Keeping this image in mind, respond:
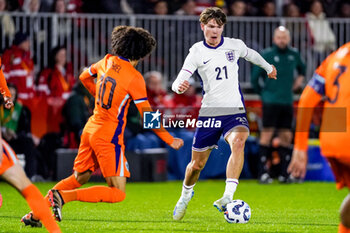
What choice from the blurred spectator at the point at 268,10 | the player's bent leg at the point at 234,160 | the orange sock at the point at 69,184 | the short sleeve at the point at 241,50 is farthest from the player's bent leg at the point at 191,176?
the blurred spectator at the point at 268,10

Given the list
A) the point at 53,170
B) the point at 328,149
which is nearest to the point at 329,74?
the point at 328,149

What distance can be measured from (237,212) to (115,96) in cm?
175

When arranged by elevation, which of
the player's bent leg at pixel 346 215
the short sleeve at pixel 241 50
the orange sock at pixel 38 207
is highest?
the short sleeve at pixel 241 50

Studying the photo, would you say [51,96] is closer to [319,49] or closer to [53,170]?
[53,170]

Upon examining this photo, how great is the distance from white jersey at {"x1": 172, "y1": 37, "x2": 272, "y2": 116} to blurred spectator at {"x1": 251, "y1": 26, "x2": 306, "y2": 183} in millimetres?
5416

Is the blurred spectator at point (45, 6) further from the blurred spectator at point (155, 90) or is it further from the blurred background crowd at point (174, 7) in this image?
the blurred spectator at point (155, 90)

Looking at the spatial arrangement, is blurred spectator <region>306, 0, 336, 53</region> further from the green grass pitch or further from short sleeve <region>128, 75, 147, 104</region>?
short sleeve <region>128, 75, 147, 104</region>

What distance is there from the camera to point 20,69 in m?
14.4

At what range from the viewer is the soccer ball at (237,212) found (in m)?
8.05

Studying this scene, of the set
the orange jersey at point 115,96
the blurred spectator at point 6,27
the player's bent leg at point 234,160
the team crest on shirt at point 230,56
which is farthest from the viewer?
the blurred spectator at point 6,27

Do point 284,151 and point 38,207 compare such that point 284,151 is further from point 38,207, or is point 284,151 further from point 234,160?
point 38,207

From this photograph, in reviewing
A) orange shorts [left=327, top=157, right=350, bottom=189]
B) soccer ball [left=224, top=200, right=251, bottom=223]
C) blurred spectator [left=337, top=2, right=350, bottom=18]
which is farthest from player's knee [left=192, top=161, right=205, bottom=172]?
blurred spectator [left=337, top=2, right=350, bottom=18]

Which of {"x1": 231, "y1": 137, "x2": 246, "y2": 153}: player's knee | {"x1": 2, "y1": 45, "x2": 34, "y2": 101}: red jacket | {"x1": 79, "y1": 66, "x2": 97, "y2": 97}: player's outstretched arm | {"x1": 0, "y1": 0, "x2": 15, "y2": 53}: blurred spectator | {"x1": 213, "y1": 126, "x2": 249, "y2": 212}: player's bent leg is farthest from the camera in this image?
{"x1": 0, "y1": 0, "x2": 15, "y2": 53}: blurred spectator

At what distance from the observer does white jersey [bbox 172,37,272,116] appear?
8617 mm
